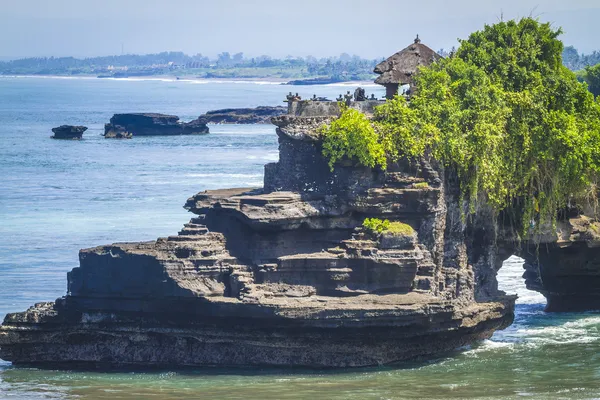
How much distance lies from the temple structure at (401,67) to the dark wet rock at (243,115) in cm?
10425

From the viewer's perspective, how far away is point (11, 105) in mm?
197250

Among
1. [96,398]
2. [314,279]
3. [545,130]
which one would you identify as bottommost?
[96,398]

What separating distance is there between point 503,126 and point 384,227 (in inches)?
296

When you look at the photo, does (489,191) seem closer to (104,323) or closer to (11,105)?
(104,323)

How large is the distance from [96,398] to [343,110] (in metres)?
13.2

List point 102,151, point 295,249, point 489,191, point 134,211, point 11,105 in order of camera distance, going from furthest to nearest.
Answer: point 11,105
point 102,151
point 134,211
point 489,191
point 295,249

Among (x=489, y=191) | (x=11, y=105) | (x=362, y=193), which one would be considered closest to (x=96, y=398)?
(x=362, y=193)

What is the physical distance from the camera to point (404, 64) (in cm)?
5453

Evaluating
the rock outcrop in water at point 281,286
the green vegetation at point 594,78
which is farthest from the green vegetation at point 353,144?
the green vegetation at point 594,78

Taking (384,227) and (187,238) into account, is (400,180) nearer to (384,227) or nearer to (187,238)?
(384,227)

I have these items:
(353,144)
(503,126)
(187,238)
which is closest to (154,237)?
(187,238)

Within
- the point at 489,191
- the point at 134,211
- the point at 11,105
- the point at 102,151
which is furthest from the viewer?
the point at 11,105

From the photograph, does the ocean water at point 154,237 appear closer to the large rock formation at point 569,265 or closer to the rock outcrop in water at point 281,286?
the rock outcrop in water at point 281,286

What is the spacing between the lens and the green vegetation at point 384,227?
4775 cm
